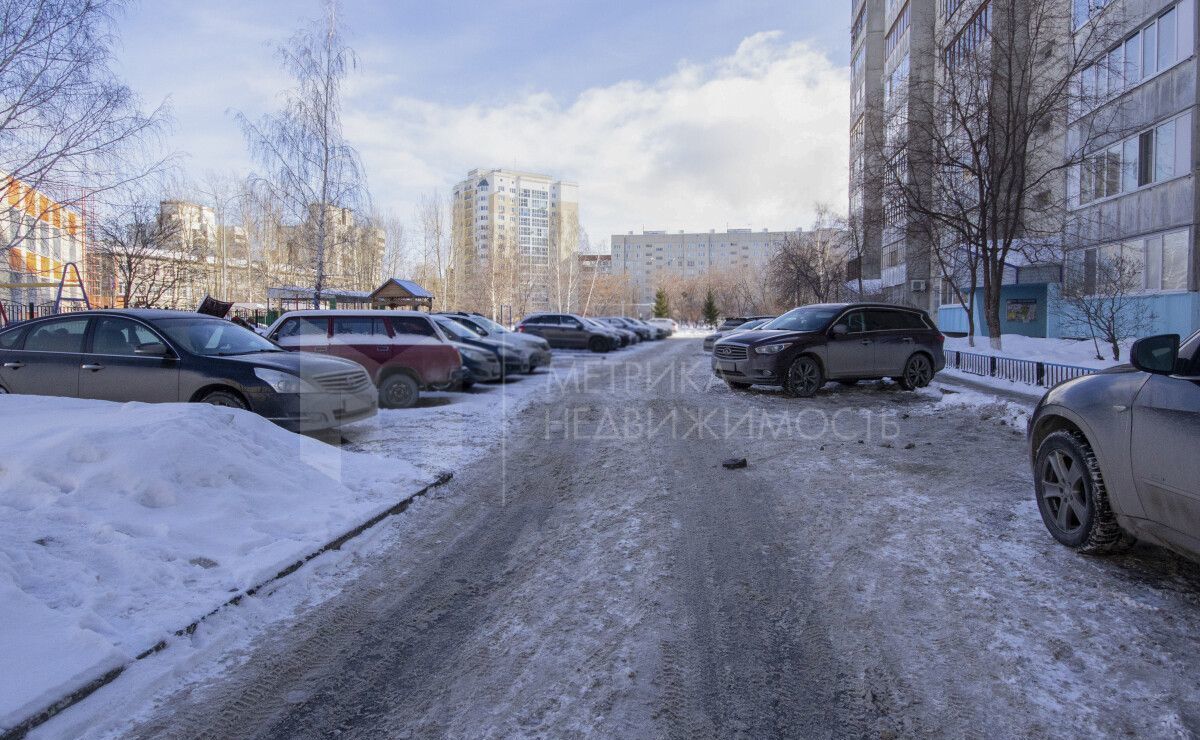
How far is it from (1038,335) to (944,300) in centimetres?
881

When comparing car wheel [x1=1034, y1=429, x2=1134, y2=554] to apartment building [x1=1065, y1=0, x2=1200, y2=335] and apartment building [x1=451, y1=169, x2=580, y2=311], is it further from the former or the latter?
apartment building [x1=451, y1=169, x2=580, y2=311]

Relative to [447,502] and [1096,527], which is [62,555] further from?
[1096,527]

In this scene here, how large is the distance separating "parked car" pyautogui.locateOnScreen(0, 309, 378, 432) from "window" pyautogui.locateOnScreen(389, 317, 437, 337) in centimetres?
397

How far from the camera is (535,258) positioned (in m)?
81.9

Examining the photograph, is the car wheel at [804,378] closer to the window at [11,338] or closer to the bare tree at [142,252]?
the window at [11,338]

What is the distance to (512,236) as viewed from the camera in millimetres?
75688

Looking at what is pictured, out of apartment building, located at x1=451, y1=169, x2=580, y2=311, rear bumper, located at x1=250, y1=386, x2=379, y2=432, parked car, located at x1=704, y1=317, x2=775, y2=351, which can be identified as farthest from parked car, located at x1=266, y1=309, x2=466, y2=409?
apartment building, located at x1=451, y1=169, x2=580, y2=311

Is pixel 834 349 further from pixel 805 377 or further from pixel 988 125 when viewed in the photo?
pixel 988 125

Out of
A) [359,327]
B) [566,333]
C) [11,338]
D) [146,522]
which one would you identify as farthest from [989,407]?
[566,333]

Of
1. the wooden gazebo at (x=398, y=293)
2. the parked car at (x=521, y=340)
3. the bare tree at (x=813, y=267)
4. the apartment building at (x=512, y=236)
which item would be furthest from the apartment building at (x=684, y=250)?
the parked car at (x=521, y=340)

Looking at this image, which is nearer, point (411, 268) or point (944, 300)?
point (944, 300)

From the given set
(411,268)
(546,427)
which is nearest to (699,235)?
(411,268)

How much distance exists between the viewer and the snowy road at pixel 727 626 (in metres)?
2.70

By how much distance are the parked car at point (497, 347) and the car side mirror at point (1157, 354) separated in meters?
12.4
